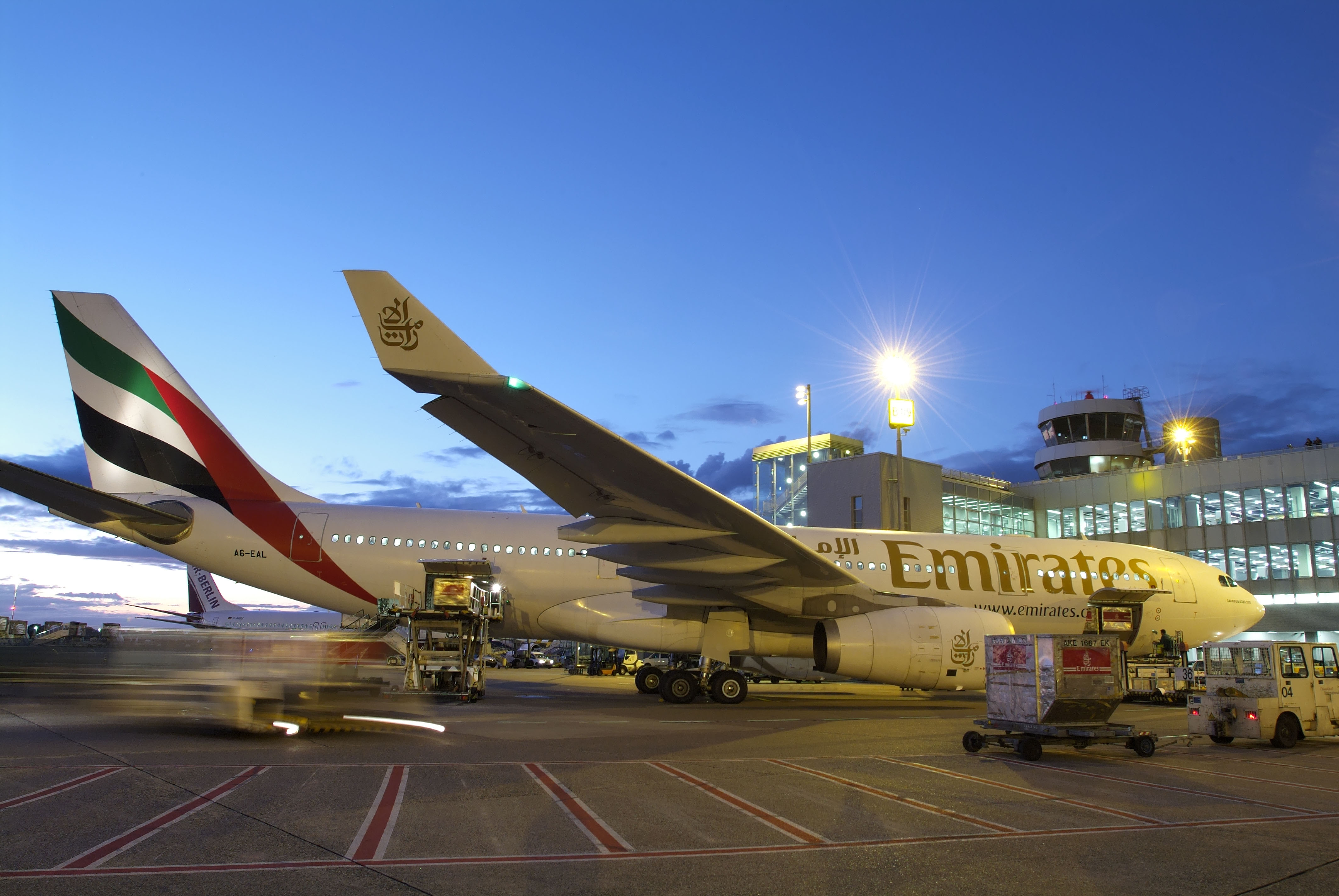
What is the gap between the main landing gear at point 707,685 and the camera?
57.9 ft

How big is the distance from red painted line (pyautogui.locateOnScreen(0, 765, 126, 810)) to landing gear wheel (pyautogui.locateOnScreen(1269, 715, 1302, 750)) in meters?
13.7

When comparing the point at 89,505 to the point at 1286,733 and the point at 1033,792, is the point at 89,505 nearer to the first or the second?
the point at 1033,792

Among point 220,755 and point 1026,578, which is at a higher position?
point 1026,578

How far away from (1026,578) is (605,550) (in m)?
9.65

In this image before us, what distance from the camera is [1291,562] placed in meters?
34.8

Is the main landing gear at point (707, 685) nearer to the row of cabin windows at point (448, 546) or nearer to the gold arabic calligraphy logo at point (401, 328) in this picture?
the row of cabin windows at point (448, 546)

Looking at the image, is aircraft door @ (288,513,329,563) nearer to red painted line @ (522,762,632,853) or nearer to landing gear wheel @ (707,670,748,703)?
landing gear wheel @ (707,670,748,703)

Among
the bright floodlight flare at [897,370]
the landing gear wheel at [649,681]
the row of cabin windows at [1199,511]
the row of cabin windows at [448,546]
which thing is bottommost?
the landing gear wheel at [649,681]

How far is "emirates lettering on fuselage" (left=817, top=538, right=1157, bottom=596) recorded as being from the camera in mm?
18812

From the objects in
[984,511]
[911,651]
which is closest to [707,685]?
[911,651]

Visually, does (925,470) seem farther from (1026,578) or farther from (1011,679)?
(1011,679)

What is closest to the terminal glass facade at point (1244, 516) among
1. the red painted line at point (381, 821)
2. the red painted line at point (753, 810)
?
the red painted line at point (753, 810)

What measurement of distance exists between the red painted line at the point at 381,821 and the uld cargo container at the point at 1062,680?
6.98 meters

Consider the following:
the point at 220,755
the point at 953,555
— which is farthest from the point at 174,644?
the point at 953,555
